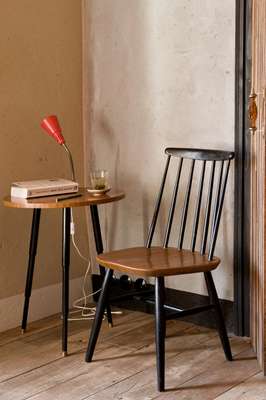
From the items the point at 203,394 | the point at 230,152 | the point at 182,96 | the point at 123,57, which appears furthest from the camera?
the point at 123,57

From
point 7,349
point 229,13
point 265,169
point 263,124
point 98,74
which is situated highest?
point 229,13

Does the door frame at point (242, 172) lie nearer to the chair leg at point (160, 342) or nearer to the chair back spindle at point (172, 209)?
the chair back spindle at point (172, 209)

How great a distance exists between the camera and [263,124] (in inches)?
106

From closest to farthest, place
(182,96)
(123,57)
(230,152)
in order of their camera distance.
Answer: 1. (230,152)
2. (182,96)
3. (123,57)

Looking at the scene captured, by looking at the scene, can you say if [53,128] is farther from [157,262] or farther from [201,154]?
[157,262]

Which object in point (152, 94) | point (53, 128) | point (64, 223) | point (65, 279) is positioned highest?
point (152, 94)

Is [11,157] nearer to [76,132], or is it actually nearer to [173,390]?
[76,132]

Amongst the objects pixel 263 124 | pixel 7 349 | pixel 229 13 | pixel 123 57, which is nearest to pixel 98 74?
pixel 123 57

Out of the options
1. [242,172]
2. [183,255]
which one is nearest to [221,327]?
[183,255]

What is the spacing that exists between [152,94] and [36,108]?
23.5 inches

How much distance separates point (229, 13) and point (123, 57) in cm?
68

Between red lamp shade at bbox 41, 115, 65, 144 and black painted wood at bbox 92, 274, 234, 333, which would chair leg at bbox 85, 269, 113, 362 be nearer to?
black painted wood at bbox 92, 274, 234, 333

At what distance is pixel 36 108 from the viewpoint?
3.48 metres

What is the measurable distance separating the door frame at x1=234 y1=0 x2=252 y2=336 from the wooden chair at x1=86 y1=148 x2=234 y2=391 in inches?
3.6
